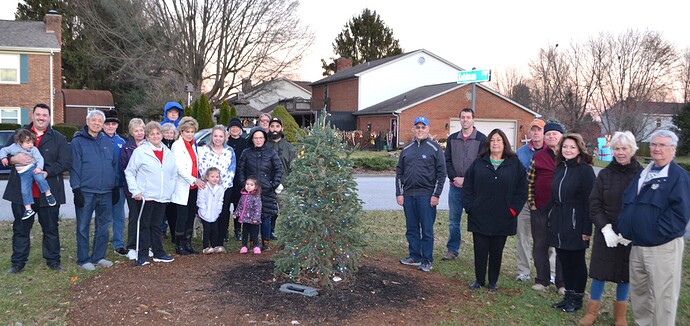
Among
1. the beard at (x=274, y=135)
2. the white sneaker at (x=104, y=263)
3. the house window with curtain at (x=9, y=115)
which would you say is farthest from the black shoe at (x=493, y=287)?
the house window with curtain at (x=9, y=115)

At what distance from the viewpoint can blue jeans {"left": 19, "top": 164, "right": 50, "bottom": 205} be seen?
6137 millimetres

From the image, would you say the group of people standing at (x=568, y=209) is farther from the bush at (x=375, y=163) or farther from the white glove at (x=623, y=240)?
the bush at (x=375, y=163)

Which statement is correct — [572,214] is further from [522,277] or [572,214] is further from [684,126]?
[684,126]

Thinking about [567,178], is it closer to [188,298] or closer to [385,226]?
[188,298]

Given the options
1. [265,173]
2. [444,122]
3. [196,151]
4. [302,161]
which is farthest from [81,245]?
[444,122]

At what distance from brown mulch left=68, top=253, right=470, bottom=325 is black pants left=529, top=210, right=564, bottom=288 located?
97cm

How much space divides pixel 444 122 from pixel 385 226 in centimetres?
2482

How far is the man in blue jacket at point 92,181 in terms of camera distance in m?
6.61

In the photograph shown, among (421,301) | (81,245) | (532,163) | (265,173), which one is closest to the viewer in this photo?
(421,301)

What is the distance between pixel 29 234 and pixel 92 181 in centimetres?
95

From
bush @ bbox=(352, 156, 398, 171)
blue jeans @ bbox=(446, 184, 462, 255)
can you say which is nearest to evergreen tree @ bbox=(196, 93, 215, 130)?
bush @ bbox=(352, 156, 398, 171)

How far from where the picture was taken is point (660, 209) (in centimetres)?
447

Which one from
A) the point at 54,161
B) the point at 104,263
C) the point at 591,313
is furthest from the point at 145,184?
the point at 591,313

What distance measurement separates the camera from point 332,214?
5.73m
